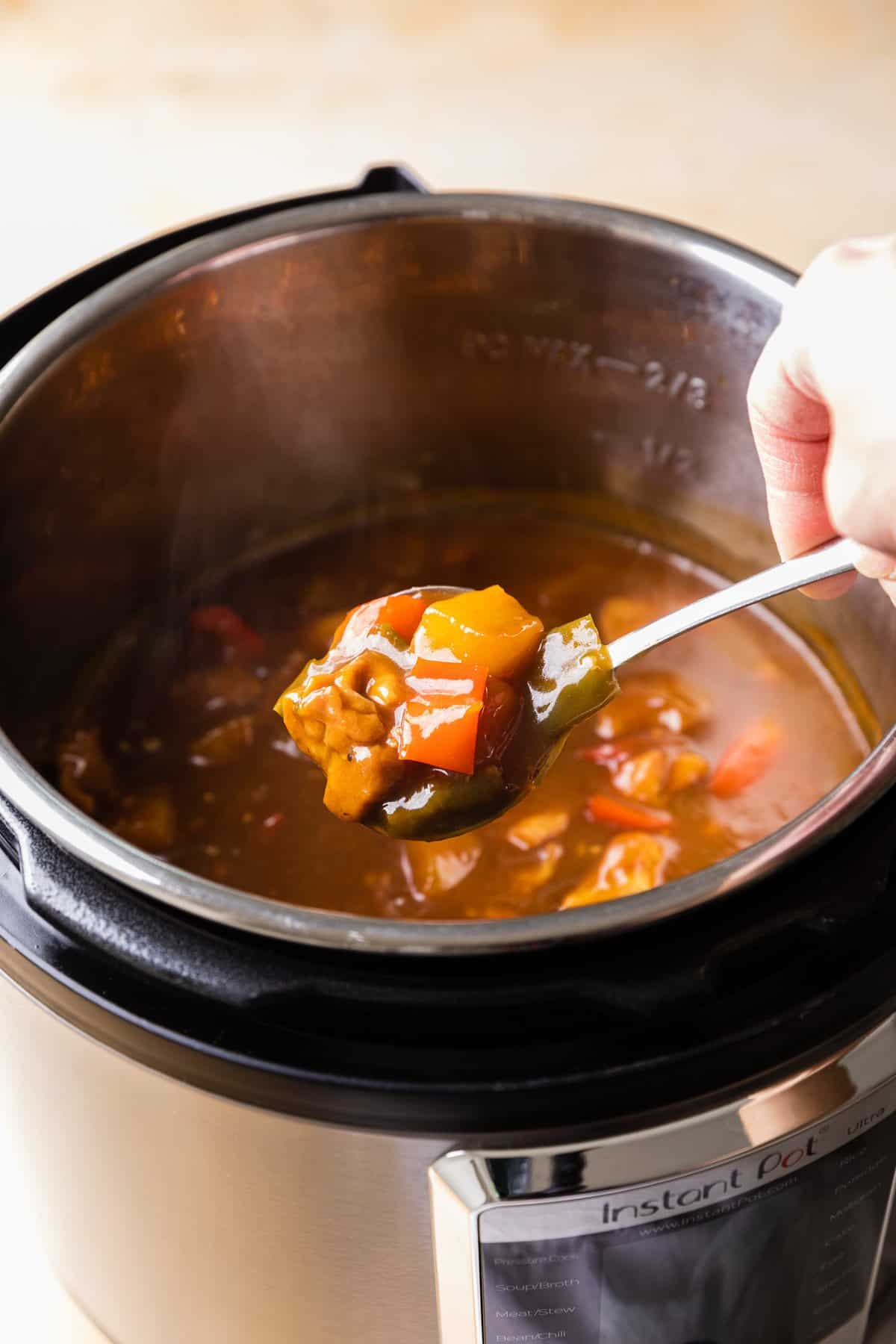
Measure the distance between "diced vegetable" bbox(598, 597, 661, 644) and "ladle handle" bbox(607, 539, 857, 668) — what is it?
0.63 meters

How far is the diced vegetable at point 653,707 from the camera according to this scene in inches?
68.6

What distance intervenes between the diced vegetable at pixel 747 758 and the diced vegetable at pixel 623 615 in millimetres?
202

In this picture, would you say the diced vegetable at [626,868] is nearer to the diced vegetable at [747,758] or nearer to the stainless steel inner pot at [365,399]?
the diced vegetable at [747,758]

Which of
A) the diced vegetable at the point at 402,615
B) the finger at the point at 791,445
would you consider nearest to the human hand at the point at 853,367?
the finger at the point at 791,445

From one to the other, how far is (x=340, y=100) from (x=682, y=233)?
1131mm

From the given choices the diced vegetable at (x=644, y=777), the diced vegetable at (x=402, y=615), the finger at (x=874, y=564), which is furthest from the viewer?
the diced vegetable at (x=644, y=777)

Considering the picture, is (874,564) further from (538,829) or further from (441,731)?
(538,829)

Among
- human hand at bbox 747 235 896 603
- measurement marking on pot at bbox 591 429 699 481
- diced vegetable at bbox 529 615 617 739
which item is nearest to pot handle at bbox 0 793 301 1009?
diced vegetable at bbox 529 615 617 739

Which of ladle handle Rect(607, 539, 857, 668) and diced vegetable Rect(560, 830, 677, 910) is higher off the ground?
diced vegetable Rect(560, 830, 677, 910)

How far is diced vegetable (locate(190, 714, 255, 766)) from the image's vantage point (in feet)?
5.76

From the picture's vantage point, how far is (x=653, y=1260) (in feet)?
3.58

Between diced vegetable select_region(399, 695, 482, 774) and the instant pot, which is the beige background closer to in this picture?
the instant pot

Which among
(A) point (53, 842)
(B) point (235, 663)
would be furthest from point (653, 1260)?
(B) point (235, 663)

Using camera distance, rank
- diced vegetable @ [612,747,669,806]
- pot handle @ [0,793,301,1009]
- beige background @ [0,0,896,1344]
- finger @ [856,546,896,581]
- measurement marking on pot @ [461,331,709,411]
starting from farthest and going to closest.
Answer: beige background @ [0,0,896,1344] → measurement marking on pot @ [461,331,709,411] → diced vegetable @ [612,747,669,806] → finger @ [856,546,896,581] → pot handle @ [0,793,301,1009]
